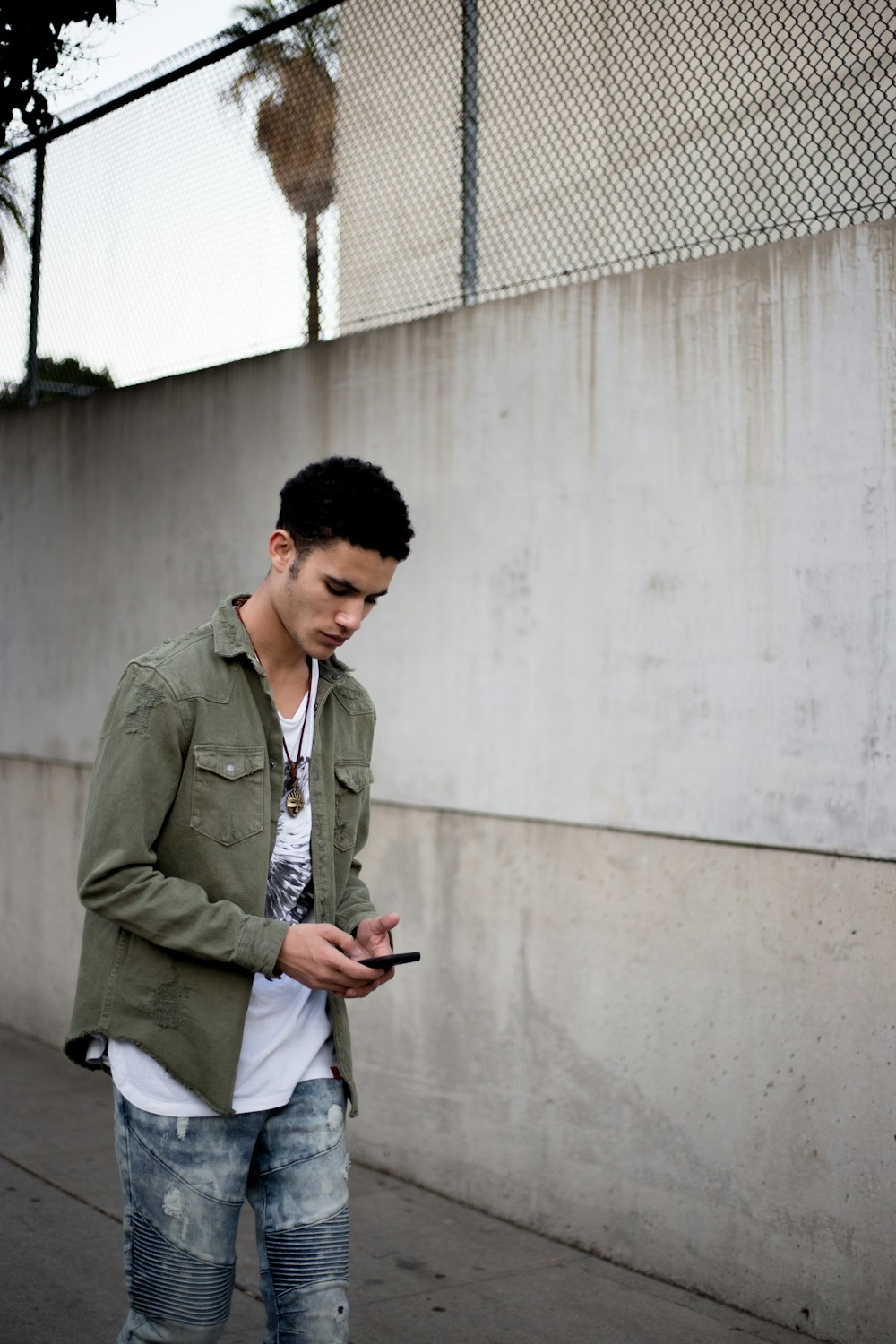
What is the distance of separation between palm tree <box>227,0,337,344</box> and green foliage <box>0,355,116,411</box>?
4.93 ft

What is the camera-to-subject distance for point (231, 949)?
226cm

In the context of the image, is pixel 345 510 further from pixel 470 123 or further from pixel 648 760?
pixel 470 123

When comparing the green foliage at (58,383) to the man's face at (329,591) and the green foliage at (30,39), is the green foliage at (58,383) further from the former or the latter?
the man's face at (329,591)

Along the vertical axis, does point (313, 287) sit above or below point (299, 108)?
below

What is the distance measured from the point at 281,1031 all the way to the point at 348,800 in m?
0.45

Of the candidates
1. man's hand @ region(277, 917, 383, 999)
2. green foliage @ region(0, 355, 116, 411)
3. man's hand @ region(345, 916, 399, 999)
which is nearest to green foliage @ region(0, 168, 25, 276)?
green foliage @ region(0, 355, 116, 411)

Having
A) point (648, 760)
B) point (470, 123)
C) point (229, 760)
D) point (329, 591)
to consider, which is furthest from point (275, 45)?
point (229, 760)

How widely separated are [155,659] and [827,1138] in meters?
2.39

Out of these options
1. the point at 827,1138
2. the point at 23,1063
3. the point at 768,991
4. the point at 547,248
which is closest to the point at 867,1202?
the point at 827,1138

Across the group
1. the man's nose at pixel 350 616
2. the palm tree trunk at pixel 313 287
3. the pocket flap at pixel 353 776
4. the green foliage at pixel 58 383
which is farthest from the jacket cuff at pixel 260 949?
the green foliage at pixel 58 383

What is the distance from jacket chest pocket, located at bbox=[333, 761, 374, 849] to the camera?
103 inches

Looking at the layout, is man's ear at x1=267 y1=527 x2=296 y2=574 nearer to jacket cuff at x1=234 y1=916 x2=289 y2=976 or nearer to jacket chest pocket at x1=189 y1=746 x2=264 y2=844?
jacket chest pocket at x1=189 y1=746 x2=264 y2=844

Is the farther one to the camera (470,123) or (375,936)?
(470,123)

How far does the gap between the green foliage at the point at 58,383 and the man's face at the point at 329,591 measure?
4839 mm
